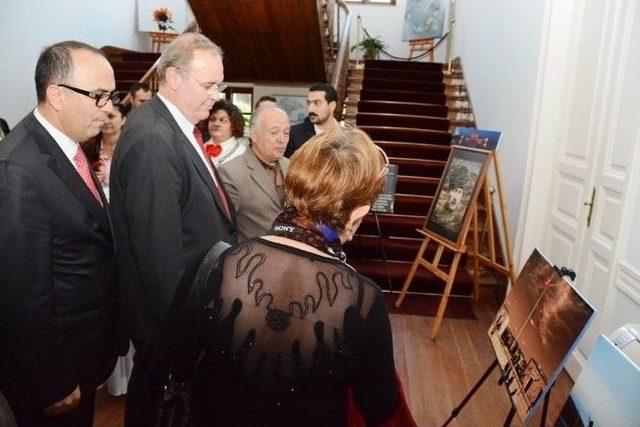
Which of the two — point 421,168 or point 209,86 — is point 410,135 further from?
point 209,86

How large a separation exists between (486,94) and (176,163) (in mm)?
4991

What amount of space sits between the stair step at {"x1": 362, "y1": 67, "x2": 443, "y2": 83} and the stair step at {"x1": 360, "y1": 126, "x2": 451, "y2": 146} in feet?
6.70

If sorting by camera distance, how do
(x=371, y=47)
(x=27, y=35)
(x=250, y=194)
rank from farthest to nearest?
(x=371, y=47) < (x=27, y=35) < (x=250, y=194)

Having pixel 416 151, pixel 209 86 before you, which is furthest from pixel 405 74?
pixel 209 86

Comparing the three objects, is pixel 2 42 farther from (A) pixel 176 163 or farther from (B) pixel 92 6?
(A) pixel 176 163

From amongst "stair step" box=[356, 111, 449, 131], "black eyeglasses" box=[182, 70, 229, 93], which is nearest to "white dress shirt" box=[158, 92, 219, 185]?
"black eyeglasses" box=[182, 70, 229, 93]

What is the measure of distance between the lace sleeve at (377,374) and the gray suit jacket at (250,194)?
1333mm

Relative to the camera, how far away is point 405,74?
833 centimetres

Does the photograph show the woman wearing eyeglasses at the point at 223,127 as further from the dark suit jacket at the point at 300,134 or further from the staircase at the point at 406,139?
the staircase at the point at 406,139

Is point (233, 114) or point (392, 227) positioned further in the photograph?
point (392, 227)

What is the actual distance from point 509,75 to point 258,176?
339 centimetres

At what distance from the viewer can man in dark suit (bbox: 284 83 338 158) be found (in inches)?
153

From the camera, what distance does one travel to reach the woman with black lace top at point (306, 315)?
0.98 meters

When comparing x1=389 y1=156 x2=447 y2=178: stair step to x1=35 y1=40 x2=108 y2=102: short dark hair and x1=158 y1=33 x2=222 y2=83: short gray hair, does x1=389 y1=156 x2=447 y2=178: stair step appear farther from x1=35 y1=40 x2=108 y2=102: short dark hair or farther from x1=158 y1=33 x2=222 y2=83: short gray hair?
x1=35 y1=40 x2=108 y2=102: short dark hair
